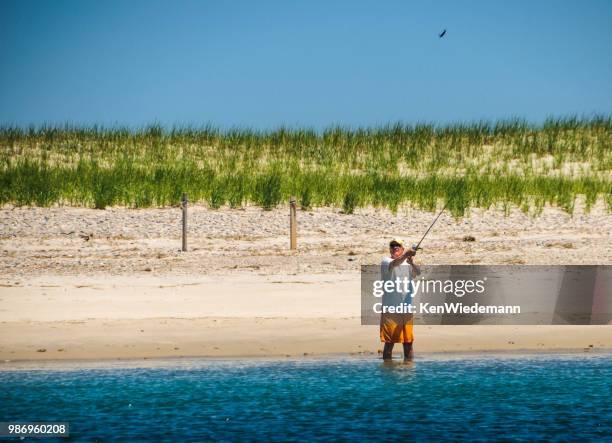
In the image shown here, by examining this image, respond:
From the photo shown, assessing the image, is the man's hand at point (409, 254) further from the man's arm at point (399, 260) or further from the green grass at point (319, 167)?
the green grass at point (319, 167)

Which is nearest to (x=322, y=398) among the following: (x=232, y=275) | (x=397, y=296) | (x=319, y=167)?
(x=397, y=296)

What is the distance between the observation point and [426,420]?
1095cm

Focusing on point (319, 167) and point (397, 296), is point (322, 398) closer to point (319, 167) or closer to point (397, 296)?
point (397, 296)

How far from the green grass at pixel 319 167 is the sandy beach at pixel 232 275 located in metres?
0.90

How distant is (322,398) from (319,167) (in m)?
21.9

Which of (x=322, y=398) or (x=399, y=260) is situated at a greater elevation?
(x=399, y=260)

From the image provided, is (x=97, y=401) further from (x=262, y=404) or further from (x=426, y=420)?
(x=426, y=420)

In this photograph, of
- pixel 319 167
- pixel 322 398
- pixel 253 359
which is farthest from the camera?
pixel 319 167

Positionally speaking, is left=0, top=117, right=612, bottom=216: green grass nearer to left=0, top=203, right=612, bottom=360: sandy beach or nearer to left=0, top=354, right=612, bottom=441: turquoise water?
left=0, top=203, right=612, bottom=360: sandy beach

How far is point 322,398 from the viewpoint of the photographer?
11680 mm

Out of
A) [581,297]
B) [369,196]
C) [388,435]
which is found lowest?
[388,435]

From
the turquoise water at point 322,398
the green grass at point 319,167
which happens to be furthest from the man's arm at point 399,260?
the green grass at point 319,167

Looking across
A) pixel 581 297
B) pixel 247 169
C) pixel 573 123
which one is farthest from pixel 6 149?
pixel 581 297

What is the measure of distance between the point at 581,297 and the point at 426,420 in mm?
6637
